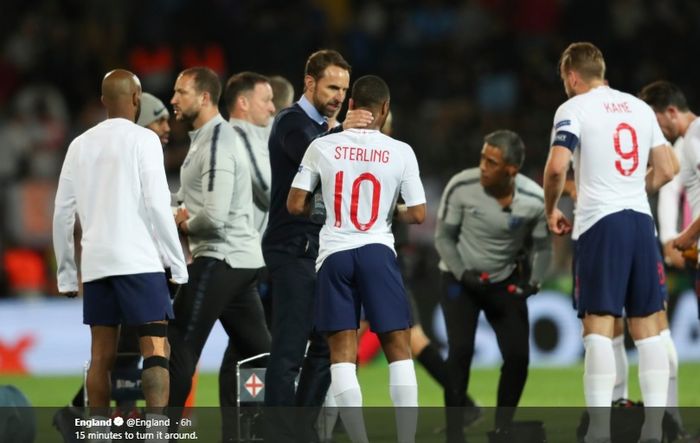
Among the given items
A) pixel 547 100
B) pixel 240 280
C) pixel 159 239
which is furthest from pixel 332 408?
pixel 547 100

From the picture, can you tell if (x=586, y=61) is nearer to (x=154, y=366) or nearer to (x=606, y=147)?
(x=606, y=147)

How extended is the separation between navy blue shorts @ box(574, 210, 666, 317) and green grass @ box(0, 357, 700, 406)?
2.67 m

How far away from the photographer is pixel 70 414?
28.7 ft

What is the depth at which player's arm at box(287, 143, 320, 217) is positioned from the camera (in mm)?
7688

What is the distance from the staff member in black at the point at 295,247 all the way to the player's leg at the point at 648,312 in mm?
1777

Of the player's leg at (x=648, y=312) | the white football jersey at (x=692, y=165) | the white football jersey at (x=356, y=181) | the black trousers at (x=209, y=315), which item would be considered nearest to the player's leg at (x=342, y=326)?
the white football jersey at (x=356, y=181)

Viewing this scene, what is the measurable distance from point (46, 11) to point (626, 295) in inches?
482

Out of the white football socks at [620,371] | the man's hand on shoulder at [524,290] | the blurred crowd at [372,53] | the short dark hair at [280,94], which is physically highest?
the blurred crowd at [372,53]

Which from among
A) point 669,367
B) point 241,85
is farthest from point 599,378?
point 241,85

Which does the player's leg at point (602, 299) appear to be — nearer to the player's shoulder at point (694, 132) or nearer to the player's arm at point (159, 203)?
the player's shoulder at point (694, 132)

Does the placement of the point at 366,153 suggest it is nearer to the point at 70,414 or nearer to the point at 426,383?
the point at 70,414

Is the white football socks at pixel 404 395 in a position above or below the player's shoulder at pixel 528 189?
below

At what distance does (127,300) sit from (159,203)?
527 mm

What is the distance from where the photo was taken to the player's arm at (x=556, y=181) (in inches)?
318
